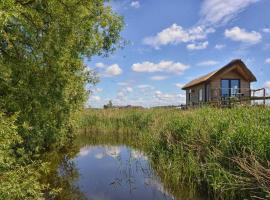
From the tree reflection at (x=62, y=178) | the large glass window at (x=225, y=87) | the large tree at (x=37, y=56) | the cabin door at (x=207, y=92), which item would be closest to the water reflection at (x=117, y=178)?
the tree reflection at (x=62, y=178)

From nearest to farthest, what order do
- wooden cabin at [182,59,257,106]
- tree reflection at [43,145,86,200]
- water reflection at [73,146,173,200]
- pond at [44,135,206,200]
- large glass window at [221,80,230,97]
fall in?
tree reflection at [43,145,86,200] → pond at [44,135,206,200] → water reflection at [73,146,173,200] → wooden cabin at [182,59,257,106] → large glass window at [221,80,230,97]

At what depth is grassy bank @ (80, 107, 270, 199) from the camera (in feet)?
21.9

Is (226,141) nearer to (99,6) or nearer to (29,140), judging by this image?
(29,140)

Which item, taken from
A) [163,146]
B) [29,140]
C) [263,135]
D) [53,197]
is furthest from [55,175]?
[263,135]

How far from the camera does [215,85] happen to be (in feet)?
94.4

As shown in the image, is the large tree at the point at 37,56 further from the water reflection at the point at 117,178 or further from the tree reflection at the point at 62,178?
the water reflection at the point at 117,178

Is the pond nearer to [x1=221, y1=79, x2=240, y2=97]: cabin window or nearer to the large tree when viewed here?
the large tree

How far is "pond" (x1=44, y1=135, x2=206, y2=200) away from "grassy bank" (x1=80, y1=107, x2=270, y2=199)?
0.51 metres

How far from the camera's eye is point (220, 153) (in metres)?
8.06

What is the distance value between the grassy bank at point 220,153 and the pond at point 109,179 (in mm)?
512

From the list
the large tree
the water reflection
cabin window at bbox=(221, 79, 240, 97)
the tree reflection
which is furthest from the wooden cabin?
the large tree

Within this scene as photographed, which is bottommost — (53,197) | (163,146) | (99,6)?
(53,197)

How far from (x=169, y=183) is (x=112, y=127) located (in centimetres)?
1644

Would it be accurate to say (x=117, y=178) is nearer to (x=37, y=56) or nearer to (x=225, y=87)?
(x=37, y=56)
